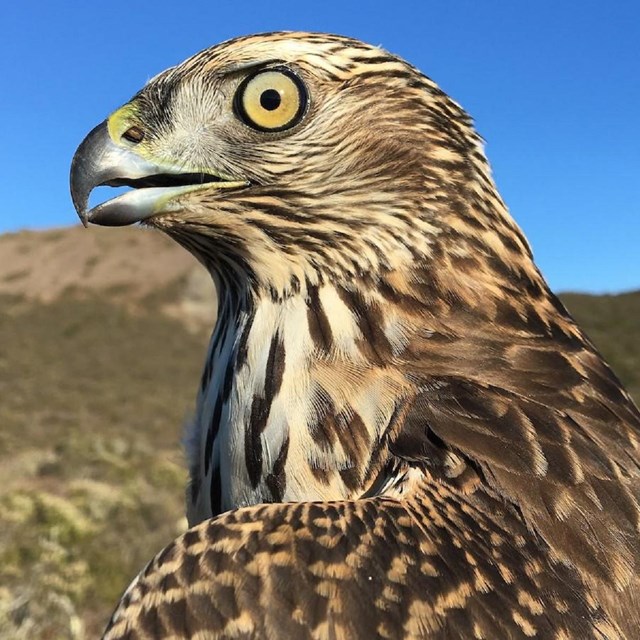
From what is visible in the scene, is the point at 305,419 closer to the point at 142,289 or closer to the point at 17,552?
Answer: the point at 17,552

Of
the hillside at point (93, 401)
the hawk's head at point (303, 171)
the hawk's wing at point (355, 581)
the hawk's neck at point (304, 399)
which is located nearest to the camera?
the hawk's wing at point (355, 581)

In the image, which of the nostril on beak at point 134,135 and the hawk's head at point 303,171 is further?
the nostril on beak at point 134,135

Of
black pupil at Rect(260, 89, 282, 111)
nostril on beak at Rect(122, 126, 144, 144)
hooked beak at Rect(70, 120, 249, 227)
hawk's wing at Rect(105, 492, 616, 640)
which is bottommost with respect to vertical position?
hawk's wing at Rect(105, 492, 616, 640)

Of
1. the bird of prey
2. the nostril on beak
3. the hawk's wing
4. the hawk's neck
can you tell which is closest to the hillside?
the hawk's neck

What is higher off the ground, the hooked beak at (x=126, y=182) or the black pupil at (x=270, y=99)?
the black pupil at (x=270, y=99)

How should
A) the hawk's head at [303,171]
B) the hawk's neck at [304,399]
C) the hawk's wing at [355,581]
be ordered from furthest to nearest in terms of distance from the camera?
the hawk's head at [303,171]
the hawk's neck at [304,399]
the hawk's wing at [355,581]

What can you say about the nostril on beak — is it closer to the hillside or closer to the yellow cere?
the yellow cere

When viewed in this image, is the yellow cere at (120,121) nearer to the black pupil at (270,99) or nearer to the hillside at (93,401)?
the black pupil at (270,99)

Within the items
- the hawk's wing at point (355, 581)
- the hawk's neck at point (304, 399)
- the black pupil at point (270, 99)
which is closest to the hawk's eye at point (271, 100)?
the black pupil at point (270, 99)

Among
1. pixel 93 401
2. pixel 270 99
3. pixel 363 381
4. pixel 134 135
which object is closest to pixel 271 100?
pixel 270 99

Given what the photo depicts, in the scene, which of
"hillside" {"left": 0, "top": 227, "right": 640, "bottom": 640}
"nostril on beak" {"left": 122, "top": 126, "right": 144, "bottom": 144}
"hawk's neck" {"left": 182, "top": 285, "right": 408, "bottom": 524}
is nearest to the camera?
"hawk's neck" {"left": 182, "top": 285, "right": 408, "bottom": 524}

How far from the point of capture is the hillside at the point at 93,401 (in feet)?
27.3

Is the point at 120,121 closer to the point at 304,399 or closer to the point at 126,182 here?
the point at 126,182

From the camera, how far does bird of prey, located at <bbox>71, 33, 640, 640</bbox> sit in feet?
6.70
